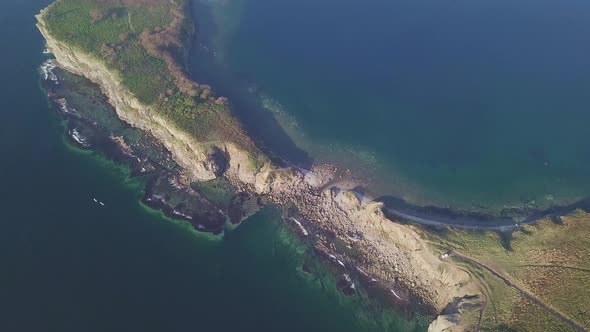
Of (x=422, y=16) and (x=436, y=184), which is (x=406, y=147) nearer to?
(x=436, y=184)

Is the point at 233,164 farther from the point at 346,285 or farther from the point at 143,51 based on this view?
the point at 143,51

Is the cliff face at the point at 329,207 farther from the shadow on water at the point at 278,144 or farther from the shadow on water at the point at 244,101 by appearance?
the shadow on water at the point at 244,101

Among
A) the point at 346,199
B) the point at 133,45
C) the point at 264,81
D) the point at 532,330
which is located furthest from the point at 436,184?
the point at 133,45

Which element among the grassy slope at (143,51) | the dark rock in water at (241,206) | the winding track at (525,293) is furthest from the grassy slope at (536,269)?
the grassy slope at (143,51)

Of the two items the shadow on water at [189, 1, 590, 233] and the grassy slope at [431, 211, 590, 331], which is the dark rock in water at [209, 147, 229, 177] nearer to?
the shadow on water at [189, 1, 590, 233]

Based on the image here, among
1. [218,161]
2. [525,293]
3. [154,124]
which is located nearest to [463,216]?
[525,293]
